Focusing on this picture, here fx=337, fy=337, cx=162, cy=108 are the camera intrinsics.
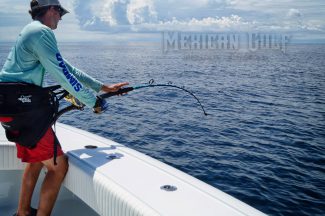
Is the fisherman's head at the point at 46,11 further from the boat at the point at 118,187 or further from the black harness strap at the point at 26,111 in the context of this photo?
the boat at the point at 118,187

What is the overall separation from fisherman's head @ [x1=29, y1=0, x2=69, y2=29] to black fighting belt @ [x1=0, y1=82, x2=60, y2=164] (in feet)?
1.95

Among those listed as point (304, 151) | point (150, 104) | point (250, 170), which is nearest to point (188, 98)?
point (150, 104)

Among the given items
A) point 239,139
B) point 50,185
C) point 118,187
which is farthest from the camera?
point 239,139

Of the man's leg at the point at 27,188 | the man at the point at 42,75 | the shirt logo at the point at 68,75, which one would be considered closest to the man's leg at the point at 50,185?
the man at the point at 42,75

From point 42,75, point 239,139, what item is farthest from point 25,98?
point 239,139

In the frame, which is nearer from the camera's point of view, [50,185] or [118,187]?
[118,187]

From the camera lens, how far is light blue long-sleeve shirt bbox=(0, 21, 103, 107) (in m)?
2.71

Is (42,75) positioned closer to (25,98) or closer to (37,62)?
(37,62)

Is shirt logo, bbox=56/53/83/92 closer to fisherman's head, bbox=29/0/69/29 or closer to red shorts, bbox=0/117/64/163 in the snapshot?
fisherman's head, bbox=29/0/69/29

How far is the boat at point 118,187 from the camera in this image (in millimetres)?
2463

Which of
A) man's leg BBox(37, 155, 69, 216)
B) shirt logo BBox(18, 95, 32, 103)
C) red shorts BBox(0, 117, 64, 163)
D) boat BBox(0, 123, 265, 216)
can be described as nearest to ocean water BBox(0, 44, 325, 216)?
boat BBox(0, 123, 265, 216)

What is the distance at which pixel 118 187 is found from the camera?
277 cm

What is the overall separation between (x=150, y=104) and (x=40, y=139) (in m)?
15.5

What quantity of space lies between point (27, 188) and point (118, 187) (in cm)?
117
